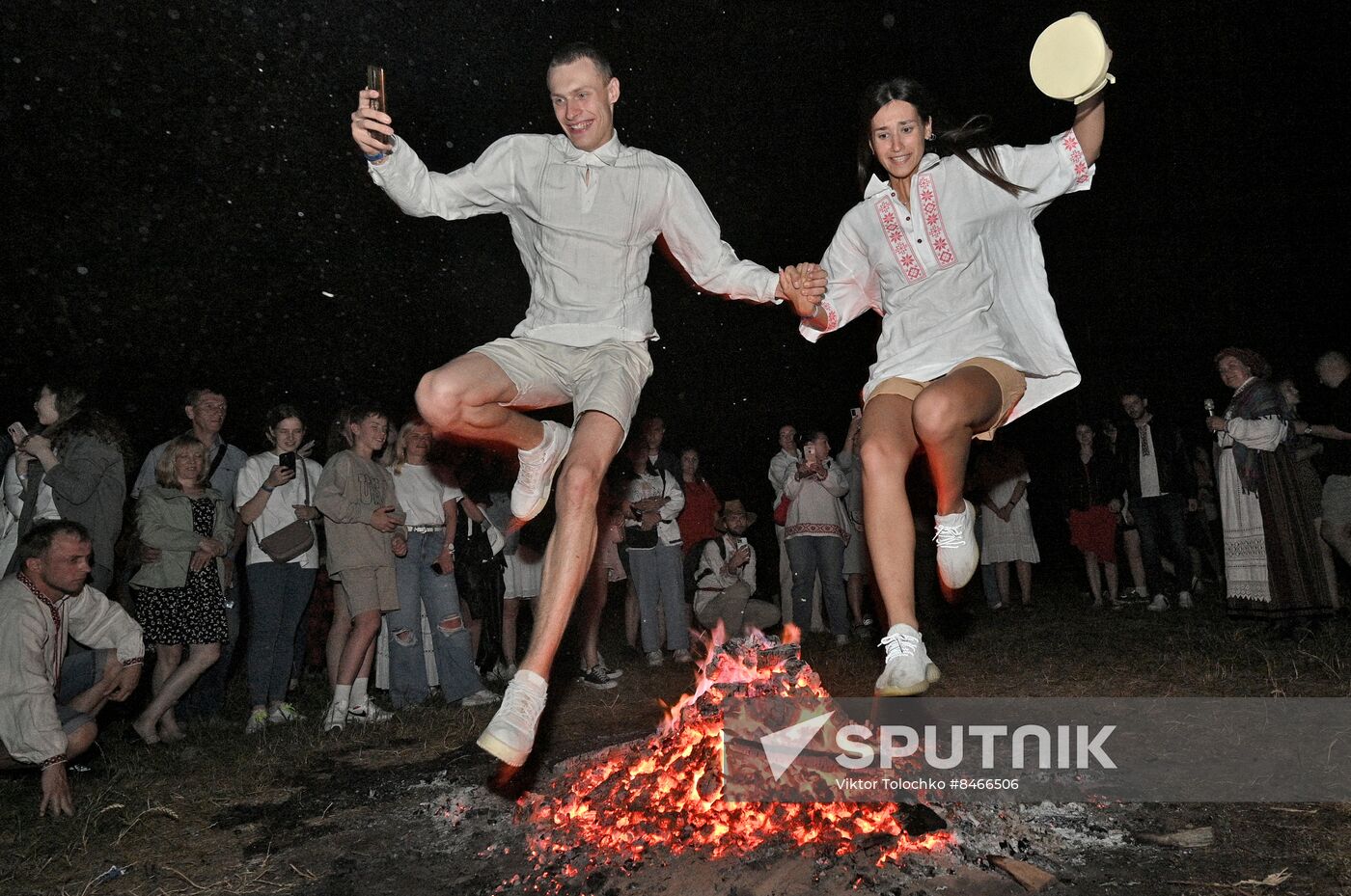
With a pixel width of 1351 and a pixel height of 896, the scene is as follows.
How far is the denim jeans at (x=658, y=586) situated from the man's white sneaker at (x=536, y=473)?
3.67 metres

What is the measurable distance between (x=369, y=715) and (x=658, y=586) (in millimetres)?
2737

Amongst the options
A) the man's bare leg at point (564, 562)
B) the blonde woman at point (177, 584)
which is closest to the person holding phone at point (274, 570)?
the blonde woman at point (177, 584)

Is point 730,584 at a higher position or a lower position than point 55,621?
lower

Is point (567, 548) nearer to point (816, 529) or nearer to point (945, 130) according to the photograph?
point (945, 130)

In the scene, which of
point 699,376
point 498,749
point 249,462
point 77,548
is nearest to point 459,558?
point 249,462

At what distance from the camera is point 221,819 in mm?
4102

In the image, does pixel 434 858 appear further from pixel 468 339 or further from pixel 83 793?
pixel 468 339

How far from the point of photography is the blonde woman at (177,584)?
561cm

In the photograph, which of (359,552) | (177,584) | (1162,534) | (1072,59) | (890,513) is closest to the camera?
(1072,59)

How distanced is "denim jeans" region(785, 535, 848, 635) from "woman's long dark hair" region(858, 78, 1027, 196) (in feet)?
16.5

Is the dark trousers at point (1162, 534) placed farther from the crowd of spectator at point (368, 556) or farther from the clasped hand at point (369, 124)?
the clasped hand at point (369, 124)

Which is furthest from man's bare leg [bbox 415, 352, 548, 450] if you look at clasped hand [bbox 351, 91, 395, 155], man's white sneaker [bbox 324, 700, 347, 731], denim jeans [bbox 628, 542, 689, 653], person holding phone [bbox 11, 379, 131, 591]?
denim jeans [bbox 628, 542, 689, 653]

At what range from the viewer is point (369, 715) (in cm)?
599

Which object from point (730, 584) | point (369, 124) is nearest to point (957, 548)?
point (369, 124)
